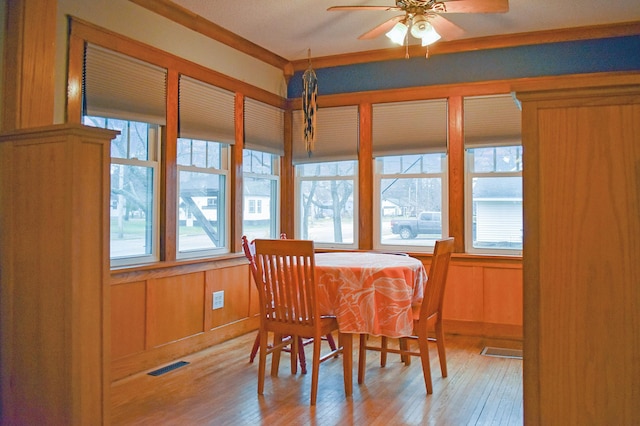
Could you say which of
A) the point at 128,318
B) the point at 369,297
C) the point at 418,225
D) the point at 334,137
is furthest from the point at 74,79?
the point at 418,225

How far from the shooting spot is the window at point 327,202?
528cm

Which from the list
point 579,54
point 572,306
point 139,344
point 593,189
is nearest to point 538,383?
point 572,306

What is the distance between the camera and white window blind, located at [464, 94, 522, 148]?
4.58m

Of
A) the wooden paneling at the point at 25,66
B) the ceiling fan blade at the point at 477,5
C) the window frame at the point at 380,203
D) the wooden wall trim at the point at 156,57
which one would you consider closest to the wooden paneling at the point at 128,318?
the wooden paneling at the point at 25,66

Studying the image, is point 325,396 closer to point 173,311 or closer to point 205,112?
point 173,311

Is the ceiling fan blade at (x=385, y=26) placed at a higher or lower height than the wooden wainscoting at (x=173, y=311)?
higher

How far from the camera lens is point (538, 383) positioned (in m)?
1.40

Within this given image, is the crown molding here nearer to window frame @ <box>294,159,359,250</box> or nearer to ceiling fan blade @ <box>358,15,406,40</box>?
ceiling fan blade @ <box>358,15,406,40</box>

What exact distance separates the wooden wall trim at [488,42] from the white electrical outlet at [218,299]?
99.7 inches

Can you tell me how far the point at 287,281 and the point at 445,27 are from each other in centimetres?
207

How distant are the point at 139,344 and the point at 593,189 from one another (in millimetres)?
3192

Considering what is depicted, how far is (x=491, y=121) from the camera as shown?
15.3 ft

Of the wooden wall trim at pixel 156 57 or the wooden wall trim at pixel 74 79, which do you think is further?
the wooden wall trim at pixel 156 57

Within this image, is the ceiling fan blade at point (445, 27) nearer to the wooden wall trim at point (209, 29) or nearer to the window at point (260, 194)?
the wooden wall trim at point (209, 29)
